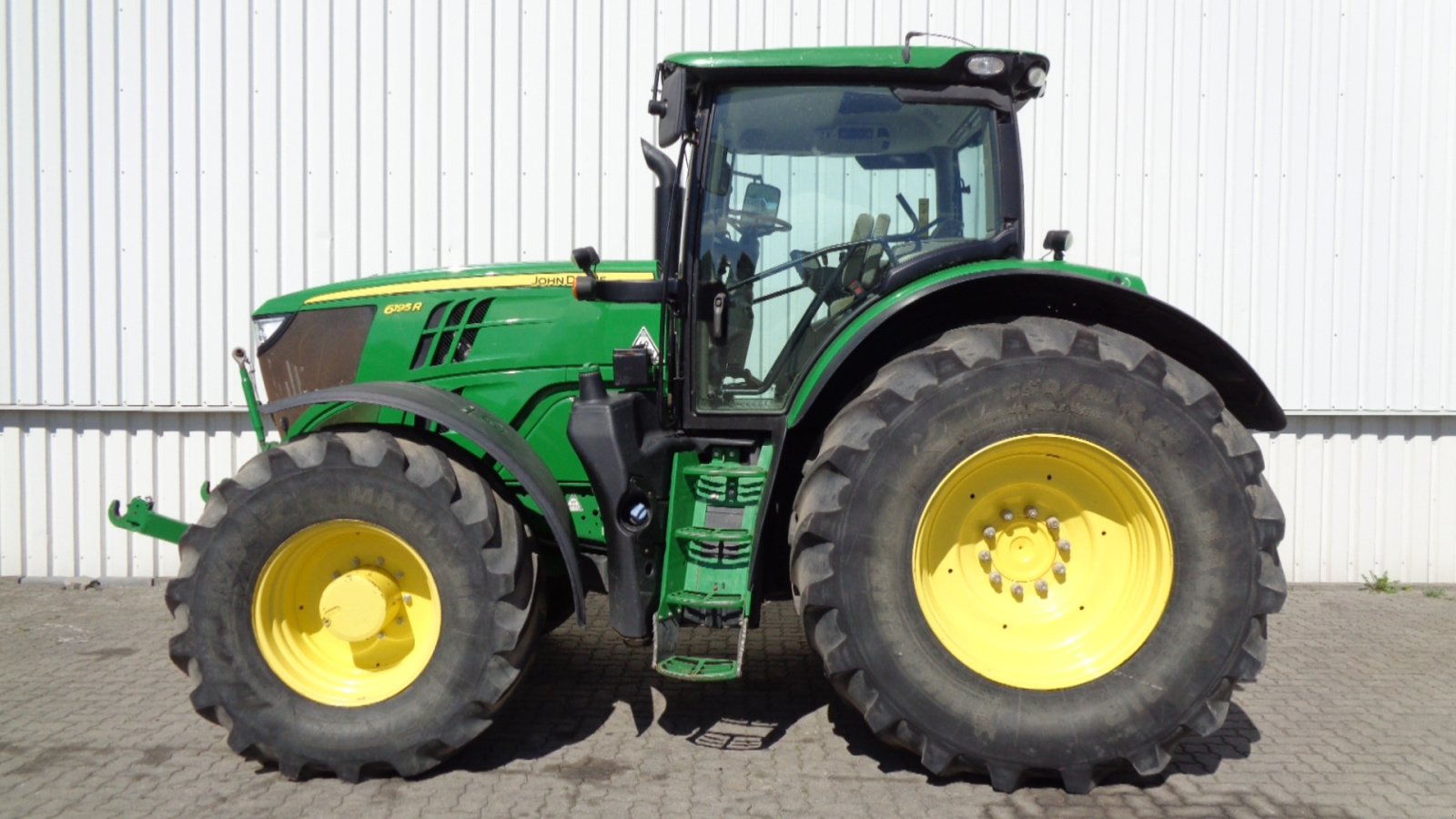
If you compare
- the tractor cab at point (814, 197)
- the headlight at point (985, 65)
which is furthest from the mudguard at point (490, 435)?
the headlight at point (985, 65)

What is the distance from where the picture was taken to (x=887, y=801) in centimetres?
350

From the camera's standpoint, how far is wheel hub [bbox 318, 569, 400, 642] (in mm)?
3697

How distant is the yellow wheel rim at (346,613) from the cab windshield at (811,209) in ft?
4.00

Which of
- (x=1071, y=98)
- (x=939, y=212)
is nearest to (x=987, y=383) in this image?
(x=939, y=212)

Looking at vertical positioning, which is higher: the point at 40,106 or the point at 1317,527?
the point at 40,106

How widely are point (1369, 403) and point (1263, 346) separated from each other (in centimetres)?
74

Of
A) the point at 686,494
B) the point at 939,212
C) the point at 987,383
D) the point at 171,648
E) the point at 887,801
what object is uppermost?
the point at 939,212

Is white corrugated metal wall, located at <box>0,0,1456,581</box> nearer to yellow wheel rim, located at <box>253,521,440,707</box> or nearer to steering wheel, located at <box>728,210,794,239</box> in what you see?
steering wheel, located at <box>728,210,794,239</box>

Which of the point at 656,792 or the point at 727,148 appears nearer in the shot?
the point at 656,792

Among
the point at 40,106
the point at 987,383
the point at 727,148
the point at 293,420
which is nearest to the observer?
the point at 987,383

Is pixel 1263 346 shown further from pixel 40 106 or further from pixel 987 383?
pixel 40 106

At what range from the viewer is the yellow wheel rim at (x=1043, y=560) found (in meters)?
3.54

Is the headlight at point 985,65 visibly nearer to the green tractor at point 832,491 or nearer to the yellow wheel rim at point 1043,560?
the green tractor at point 832,491

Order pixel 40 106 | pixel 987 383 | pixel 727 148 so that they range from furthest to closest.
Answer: pixel 40 106
pixel 727 148
pixel 987 383
